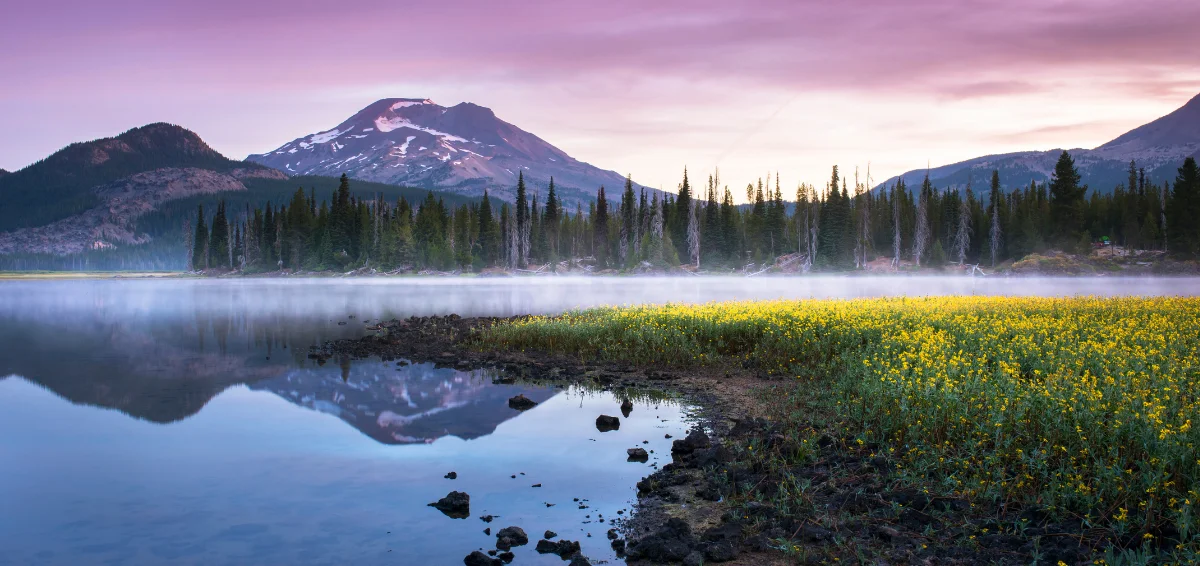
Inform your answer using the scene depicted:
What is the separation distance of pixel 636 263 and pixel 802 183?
36.7 m

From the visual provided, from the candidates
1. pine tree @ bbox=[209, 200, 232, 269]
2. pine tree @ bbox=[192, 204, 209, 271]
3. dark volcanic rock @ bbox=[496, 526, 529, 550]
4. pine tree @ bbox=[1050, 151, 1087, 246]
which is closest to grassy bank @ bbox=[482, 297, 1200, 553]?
dark volcanic rock @ bbox=[496, 526, 529, 550]

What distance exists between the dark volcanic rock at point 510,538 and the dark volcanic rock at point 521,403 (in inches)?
341

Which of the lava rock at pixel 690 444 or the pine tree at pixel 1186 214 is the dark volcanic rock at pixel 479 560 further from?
the pine tree at pixel 1186 214

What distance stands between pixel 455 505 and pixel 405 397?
33.9 feet

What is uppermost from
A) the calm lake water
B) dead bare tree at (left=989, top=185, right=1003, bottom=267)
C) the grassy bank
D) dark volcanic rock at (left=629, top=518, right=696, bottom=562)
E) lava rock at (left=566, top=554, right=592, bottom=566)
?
dead bare tree at (left=989, top=185, right=1003, bottom=267)

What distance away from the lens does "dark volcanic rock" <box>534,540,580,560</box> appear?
358 inches

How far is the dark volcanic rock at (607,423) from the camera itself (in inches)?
628

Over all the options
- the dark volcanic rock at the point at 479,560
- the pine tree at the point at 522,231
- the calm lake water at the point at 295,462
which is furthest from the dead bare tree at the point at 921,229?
the dark volcanic rock at the point at 479,560

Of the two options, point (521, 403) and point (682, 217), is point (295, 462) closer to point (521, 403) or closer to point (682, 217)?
point (521, 403)

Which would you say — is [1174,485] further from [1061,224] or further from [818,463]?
[1061,224]

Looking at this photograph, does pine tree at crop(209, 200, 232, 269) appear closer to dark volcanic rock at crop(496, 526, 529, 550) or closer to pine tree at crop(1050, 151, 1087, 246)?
pine tree at crop(1050, 151, 1087, 246)

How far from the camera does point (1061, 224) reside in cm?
11575

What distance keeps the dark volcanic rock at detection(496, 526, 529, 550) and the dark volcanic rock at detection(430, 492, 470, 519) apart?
3.82 feet

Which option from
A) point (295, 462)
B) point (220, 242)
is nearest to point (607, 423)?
point (295, 462)
